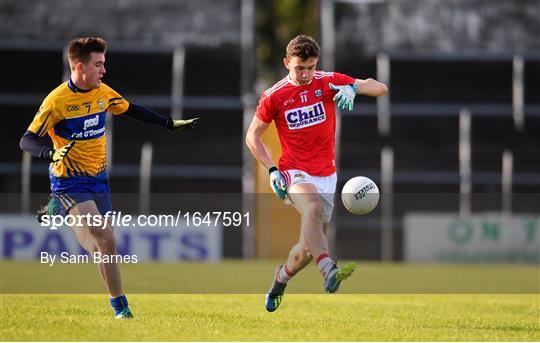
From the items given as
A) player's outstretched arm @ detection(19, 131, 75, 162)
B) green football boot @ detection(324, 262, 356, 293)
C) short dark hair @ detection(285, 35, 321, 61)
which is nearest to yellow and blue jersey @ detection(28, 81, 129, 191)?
player's outstretched arm @ detection(19, 131, 75, 162)

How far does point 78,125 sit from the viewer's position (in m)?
9.05

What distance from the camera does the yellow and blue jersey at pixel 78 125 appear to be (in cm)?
891

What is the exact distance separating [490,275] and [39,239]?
28.3 feet

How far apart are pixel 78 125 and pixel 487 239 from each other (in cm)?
1595

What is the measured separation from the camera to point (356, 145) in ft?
84.1

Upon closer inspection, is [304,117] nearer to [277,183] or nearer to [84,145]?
[277,183]

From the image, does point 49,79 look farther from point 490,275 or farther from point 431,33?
point 490,275

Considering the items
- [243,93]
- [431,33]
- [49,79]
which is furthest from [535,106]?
[49,79]

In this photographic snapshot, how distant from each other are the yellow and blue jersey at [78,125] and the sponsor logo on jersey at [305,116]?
159 centimetres

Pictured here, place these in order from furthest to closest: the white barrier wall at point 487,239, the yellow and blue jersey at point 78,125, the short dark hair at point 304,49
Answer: the white barrier wall at point 487,239 → the short dark hair at point 304,49 → the yellow and blue jersey at point 78,125

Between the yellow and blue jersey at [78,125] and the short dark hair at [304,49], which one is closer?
the yellow and blue jersey at [78,125]

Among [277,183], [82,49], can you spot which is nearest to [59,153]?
[82,49]

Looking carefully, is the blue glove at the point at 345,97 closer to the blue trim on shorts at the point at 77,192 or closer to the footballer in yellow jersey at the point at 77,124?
the footballer in yellow jersey at the point at 77,124

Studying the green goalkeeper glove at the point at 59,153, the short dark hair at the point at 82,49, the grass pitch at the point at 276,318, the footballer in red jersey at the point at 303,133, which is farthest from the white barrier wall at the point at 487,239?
the green goalkeeper glove at the point at 59,153
